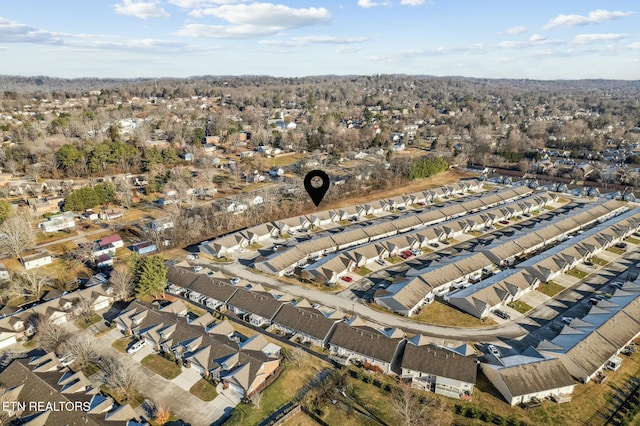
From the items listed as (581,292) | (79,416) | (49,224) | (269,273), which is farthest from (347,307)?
(49,224)

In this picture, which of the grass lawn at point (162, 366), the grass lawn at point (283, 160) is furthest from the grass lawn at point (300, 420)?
the grass lawn at point (283, 160)

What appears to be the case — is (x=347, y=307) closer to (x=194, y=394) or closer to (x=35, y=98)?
(x=194, y=394)

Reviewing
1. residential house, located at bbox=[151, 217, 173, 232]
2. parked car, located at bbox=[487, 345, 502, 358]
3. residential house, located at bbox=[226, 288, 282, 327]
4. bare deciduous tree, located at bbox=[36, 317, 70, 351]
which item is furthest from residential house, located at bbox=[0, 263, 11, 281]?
parked car, located at bbox=[487, 345, 502, 358]

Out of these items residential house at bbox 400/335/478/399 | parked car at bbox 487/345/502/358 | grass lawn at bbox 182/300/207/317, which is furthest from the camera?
grass lawn at bbox 182/300/207/317

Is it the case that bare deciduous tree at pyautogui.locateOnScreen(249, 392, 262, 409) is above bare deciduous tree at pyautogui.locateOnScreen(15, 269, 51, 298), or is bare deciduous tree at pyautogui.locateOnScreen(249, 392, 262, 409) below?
below

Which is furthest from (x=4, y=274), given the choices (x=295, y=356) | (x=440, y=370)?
(x=440, y=370)

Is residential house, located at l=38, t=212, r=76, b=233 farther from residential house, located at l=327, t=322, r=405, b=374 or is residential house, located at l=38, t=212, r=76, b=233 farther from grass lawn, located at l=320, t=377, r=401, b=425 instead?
grass lawn, located at l=320, t=377, r=401, b=425
